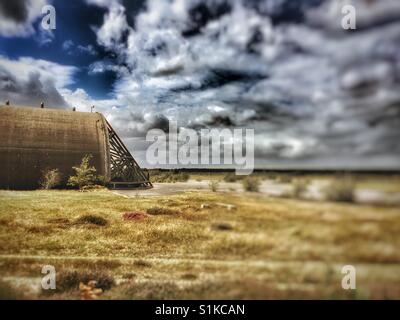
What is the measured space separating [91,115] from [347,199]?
19415 millimetres

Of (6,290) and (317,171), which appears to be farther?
(317,171)

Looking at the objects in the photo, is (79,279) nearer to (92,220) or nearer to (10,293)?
(10,293)

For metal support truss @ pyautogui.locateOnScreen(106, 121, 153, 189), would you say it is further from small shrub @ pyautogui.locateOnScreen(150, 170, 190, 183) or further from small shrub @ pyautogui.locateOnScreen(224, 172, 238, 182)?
small shrub @ pyautogui.locateOnScreen(224, 172, 238, 182)

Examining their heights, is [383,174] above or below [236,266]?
above

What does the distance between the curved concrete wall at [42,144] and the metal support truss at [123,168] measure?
0.82m

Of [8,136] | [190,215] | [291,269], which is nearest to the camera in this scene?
[291,269]

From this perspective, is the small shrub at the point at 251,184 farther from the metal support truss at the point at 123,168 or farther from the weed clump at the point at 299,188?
the metal support truss at the point at 123,168

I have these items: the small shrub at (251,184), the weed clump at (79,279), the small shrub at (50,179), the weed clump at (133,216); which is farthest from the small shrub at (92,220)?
the small shrub at (50,179)

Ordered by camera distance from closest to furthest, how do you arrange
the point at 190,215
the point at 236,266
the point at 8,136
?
the point at 236,266 < the point at 190,215 < the point at 8,136

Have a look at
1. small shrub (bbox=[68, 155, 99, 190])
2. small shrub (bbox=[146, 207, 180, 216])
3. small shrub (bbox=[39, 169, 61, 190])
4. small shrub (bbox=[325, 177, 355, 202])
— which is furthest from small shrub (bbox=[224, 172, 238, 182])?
small shrub (bbox=[39, 169, 61, 190])

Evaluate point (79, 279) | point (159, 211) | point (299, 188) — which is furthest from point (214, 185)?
point (79, 279)
